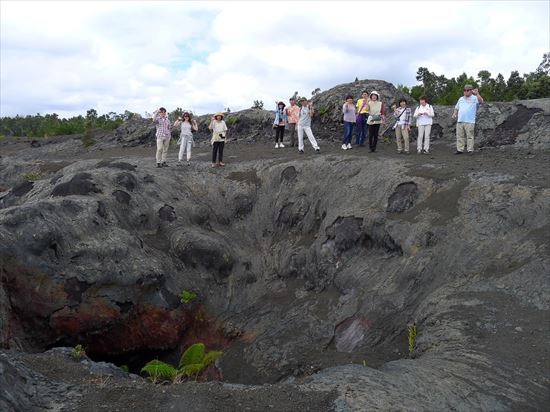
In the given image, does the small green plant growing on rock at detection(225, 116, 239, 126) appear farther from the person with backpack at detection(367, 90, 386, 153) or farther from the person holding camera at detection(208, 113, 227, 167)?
the person with backpack at detection(367, 90, 386, 153)

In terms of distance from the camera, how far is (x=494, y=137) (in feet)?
70.1

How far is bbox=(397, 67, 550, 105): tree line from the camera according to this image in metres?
28.9

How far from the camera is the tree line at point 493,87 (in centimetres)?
2891

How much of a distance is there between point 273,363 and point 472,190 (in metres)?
7.02

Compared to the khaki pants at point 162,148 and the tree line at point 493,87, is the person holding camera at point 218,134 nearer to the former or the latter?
the khaki pants at point 162,148

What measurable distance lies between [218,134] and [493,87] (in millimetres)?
19211

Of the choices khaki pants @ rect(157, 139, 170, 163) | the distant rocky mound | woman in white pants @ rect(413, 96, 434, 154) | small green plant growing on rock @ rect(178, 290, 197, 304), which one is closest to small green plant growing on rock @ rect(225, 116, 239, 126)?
the distant rocky mound

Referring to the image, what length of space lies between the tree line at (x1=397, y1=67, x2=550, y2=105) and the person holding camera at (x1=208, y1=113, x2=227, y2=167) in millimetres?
14431

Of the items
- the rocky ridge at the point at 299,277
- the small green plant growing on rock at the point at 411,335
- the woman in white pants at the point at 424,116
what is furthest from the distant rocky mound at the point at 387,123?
the small green plant growing on rock at the point at 411,335

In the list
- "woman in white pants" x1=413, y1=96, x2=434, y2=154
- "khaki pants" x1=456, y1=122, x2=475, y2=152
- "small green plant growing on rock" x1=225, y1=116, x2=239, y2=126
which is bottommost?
"khaki pants" x1=456, y1=122, x2=475, y2=152

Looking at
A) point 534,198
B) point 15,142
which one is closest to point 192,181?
point 534,198

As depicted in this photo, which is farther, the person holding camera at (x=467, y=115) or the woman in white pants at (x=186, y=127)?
the woman in white pants at (x=186, y=127)

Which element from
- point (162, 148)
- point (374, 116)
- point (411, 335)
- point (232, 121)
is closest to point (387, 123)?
point (374, 116)

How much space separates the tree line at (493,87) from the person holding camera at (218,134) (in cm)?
1443
